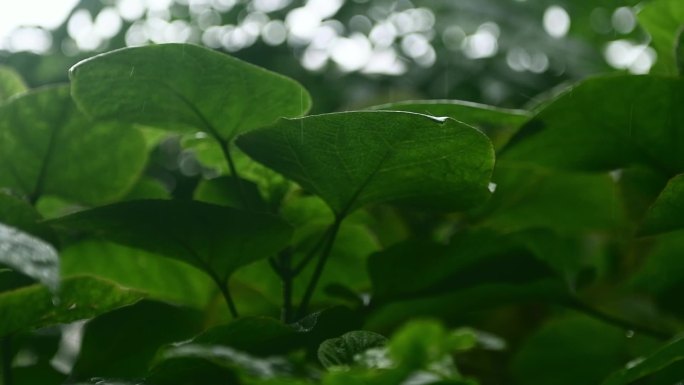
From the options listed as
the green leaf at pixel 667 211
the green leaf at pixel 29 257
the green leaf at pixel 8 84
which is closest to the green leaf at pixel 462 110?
the green leaf at pixel 667 211

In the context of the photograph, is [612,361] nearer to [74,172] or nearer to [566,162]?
[566,162]

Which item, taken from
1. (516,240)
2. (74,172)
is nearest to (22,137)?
(74,172)

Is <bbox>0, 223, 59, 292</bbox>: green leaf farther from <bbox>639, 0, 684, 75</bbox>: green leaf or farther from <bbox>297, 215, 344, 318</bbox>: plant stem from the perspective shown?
<bbox>639, 0, 684, 75</bbox>: green leaf

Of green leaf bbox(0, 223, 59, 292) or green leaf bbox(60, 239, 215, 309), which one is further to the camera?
green leaf bbox(60, 239, 215, 309)

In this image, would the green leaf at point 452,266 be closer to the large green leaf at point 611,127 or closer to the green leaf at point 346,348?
the large green leaf at point 611,127

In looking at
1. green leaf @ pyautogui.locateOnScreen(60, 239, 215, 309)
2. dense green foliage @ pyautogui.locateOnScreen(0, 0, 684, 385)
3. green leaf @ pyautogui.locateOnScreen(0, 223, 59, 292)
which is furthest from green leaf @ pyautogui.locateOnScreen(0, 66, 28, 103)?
green leaf @ pyautogui.locateOnScreen(0, 223, 59, 292)

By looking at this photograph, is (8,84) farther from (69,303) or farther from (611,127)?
(611,127)
